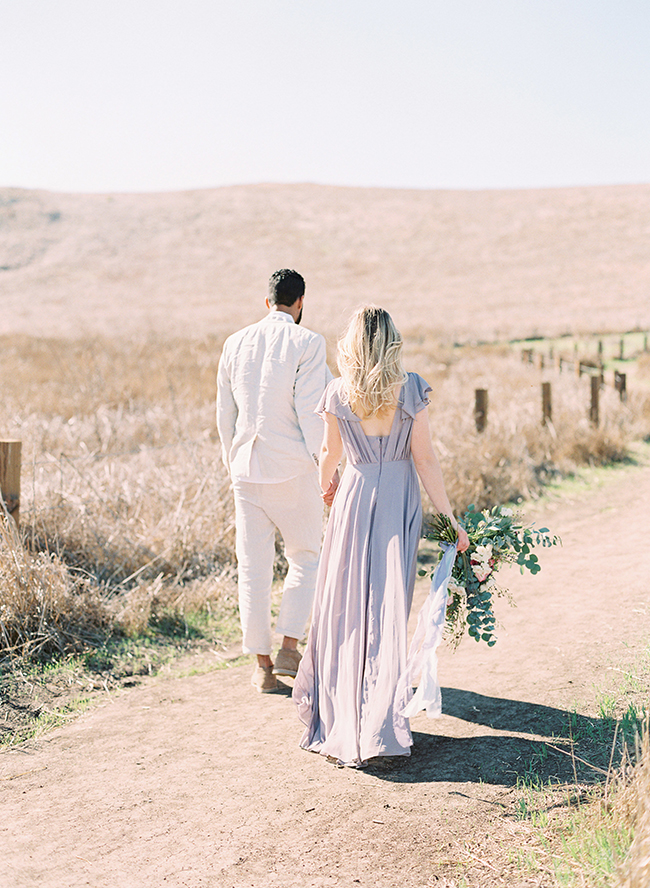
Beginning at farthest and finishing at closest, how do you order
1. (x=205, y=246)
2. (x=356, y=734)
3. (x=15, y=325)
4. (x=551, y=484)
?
(x=205, y=246), (x=15, y=325), (x=551, y=484), (x=356, y=734)

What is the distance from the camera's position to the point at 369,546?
351 centimetres

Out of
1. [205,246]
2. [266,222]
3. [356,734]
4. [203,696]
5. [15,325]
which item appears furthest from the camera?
[266,222]

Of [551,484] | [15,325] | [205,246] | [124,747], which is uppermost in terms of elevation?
[205,246]

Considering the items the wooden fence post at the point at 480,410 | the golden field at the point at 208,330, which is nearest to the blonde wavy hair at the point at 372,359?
the golden field at the point at 208,330

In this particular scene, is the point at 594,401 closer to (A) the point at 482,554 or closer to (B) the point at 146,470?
(B) the point at 146,470

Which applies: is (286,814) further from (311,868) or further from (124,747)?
(124,747)

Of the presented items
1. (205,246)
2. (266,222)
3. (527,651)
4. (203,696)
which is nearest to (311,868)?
(203,696)

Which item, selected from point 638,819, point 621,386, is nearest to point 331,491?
point 638,819

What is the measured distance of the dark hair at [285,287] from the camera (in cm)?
418

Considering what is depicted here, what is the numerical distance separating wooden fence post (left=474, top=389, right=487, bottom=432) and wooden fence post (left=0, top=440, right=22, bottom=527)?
18.3ft

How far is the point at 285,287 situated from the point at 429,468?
1266 millimetres

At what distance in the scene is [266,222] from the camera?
73.2 m

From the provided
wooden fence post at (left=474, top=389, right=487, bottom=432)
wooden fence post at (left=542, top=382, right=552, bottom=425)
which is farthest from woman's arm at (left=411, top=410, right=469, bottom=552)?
wooden fence post at (left=542, top=382, right=552, bottom=425)

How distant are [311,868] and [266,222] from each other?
7353cm
